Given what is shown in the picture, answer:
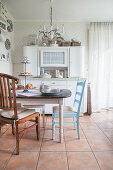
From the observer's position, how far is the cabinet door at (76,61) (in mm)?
3709

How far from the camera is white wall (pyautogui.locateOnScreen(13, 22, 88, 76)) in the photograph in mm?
4145

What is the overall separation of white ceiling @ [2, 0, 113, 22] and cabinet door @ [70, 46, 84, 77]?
0.90 m

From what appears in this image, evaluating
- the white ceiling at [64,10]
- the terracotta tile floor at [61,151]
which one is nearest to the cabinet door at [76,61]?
the white ceiling at [64,10]

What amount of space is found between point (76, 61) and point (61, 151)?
245cm

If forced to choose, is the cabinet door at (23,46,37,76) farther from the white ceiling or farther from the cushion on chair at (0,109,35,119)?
the cushion on chair at (0,109,35,119)

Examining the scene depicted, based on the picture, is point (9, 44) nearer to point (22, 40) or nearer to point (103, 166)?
point (22, 40)

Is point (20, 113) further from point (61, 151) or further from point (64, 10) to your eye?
point (64, 10)

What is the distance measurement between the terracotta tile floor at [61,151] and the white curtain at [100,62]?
64.0 inches

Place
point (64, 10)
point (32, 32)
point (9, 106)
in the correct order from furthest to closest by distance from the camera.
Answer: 1. point (32, 32)
2. point (64, 10)
3. point (9, 106)

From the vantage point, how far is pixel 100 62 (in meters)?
4.04

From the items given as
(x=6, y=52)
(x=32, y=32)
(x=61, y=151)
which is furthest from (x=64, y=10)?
(x=61, y=151)

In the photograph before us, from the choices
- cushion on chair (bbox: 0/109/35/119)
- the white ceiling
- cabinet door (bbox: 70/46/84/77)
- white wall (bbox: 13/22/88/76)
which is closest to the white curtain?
white wall (bbox: 13/22/88/76)

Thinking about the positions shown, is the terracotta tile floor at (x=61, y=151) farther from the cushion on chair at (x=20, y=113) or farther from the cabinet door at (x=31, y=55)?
the cabinet door at (x=31, y=55)

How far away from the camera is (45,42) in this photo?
409 centimetres
